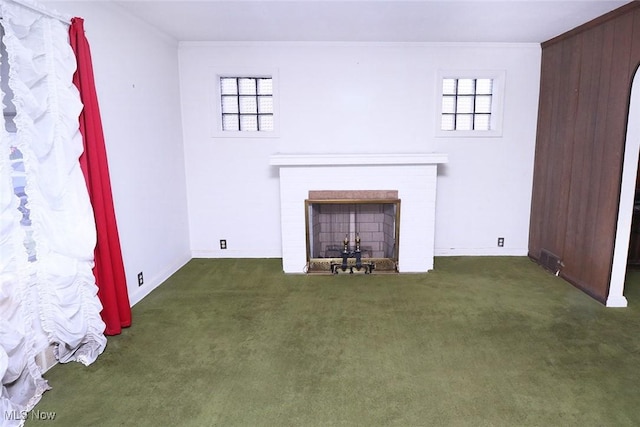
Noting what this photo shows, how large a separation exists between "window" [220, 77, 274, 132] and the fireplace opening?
1.23m

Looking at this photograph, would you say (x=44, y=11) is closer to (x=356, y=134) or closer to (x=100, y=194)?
(x=100, y=194)

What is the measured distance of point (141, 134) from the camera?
3844 mm

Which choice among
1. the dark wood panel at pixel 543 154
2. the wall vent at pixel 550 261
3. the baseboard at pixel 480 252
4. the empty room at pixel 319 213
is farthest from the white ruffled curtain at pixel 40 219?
the dark wood panel at pixel 543 154

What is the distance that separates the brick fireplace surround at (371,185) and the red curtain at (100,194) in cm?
186

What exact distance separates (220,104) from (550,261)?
423 centimetres

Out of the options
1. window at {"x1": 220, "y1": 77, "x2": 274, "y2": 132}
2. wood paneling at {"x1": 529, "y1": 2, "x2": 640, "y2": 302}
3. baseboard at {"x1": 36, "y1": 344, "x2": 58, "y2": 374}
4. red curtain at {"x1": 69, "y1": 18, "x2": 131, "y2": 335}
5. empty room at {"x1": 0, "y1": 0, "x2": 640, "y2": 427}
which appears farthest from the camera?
window at {"x1": 220, "y1": 77, "x2": 274, "y2": 132}

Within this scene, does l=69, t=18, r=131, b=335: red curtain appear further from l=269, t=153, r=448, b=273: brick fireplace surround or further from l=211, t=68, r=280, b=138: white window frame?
l=211, t=68, r=280, b=138: white window frame

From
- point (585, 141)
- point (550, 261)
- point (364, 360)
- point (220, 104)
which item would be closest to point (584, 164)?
point (585, 141)

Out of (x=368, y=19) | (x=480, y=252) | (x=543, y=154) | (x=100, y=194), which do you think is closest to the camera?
(x=100, y=194)

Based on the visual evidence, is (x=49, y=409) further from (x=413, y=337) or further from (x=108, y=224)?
(x=413, y=337)

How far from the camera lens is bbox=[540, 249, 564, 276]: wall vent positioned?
4.34 m

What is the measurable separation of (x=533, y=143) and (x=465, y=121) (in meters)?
0.85

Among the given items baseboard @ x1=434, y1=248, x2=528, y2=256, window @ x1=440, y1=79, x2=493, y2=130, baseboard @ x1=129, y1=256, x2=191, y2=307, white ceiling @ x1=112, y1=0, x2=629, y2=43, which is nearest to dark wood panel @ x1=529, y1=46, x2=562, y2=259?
baseboard @ x1=434, y1=248, x2=528, y2=256

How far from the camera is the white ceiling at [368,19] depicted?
3.37 metres
